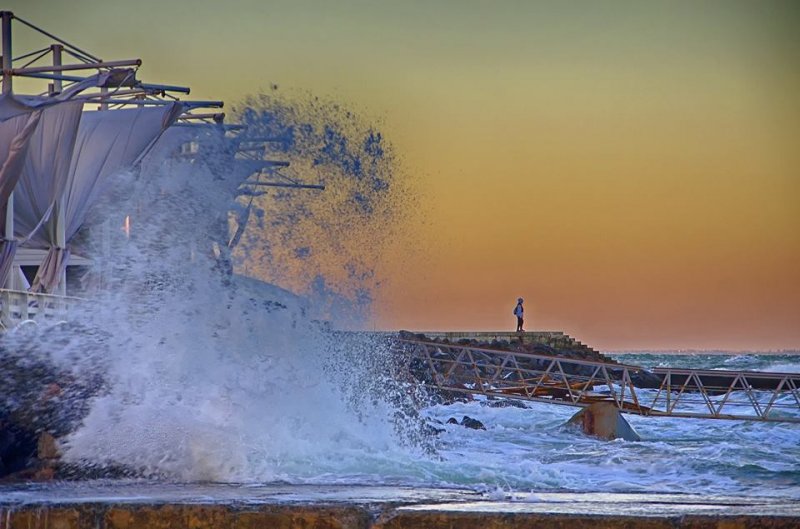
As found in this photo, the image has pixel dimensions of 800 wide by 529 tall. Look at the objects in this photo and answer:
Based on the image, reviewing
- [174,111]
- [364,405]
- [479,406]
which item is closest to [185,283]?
[364,405]

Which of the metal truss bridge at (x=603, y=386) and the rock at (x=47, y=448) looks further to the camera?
the metal truss bridge at (x=603, y=386)

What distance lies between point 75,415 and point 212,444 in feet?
5.78

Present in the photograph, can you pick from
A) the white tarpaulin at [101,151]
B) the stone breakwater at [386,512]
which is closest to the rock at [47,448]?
the stone breakwater at [386,512]

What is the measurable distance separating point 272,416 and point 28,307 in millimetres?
10336

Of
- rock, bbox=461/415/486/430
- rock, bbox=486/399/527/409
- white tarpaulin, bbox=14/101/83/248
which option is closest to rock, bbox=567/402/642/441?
rock, bbox=461/415/486/430

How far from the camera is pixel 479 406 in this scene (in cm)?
2762

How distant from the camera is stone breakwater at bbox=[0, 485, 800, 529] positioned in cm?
685

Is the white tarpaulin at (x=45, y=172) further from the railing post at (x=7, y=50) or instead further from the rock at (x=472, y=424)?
the rock at (x=472, y=424)

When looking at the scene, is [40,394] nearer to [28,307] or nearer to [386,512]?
[386,512]

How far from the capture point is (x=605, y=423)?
19766mm

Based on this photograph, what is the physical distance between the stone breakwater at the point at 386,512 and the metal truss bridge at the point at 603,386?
12.3 meters

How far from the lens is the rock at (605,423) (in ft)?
63.5

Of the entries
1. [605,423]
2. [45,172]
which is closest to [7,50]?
[45,172]

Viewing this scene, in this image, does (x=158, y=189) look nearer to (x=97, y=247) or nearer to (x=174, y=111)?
(x=174, y=111)
